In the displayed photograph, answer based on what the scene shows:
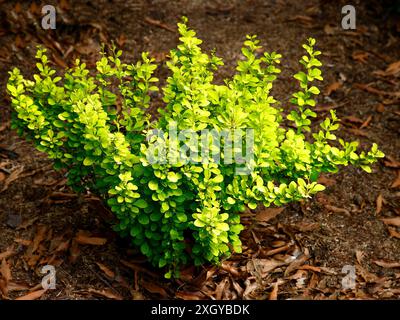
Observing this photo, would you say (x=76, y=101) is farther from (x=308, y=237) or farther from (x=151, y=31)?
(x=151, y=31)

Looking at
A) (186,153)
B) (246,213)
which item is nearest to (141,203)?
(186,153)

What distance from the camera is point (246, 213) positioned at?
13.0ft

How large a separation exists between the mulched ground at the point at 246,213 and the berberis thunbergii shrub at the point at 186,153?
1.04ft

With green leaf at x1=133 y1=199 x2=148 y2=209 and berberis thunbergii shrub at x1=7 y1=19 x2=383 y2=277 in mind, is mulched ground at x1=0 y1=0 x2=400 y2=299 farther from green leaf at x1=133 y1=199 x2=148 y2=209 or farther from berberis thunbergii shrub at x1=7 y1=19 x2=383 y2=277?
green leaf at x1=133 y1=199 x2=148 y2=209

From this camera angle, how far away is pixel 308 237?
156 inches

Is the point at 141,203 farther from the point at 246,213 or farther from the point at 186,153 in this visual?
the point at 246,213

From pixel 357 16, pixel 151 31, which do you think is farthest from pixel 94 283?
pixel 357 16

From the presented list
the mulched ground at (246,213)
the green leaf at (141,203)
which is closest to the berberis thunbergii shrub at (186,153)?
the green leaf at (141,203)

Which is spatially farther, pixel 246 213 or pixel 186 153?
pixel 246 213

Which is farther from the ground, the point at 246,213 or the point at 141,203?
the point at 141,203

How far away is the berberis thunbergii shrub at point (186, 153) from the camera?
119 inches

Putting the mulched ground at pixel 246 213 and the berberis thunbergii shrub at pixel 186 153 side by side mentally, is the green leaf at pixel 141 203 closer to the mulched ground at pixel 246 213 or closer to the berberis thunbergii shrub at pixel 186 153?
the berberis thunbergii shrub at pixel 186 153

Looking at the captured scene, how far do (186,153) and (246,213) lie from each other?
104 cm
